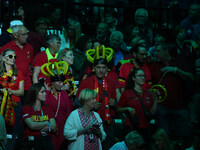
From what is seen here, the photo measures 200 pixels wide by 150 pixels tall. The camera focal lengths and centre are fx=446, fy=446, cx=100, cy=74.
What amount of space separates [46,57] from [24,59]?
44 centimetres

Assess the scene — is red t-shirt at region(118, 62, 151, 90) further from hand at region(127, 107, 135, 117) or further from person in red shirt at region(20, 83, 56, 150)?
person in red shirt at region(20, 83, 56, 150)

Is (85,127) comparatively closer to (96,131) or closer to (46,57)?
(96,131)

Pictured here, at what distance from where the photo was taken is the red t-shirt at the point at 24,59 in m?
8.76

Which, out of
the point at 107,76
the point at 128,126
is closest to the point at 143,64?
the point at 107,76

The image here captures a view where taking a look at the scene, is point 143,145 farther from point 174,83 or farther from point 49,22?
point 49,22

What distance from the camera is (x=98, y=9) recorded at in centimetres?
1220

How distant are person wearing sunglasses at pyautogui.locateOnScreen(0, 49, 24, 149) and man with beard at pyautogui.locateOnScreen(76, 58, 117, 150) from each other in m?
1.10

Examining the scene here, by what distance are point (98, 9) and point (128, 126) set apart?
4957 mm

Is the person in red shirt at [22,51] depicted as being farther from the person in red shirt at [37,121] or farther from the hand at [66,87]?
the person in red shirt at [37,121]

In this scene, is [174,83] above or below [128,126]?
above

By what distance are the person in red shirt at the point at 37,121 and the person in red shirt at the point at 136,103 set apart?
140cm

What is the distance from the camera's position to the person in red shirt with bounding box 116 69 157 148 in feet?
26.5

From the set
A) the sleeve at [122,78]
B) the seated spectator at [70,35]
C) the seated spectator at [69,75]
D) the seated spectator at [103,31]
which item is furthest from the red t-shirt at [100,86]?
the seated spectator at [103,31]

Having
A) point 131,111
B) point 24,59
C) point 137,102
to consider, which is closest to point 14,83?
point 24,59
